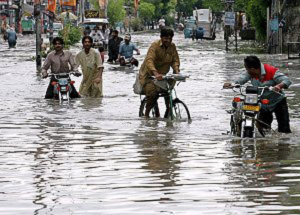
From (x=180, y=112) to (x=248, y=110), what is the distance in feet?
10.8

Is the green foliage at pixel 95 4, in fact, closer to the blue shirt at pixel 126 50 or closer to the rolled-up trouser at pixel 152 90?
the blue shirt at pixel 126 50

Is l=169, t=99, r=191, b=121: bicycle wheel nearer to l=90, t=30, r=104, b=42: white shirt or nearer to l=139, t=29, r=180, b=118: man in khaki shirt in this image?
l=139, t=29, r=180, b=118: man in khaki shirt

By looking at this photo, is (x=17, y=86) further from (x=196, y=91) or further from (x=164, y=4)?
(x=164, y=4)

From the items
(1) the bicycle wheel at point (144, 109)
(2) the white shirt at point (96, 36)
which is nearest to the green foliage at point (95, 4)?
(2) the white shirt at point (96, 36)

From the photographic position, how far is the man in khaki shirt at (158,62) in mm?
16750

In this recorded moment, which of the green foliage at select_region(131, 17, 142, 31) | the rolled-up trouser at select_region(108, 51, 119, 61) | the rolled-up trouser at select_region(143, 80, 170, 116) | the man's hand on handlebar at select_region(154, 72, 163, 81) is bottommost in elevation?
the green foliage at select_region(131, 17, 142, 31)

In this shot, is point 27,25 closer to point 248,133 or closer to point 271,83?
point 271,83

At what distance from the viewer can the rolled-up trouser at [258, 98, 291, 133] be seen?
14.6 meters

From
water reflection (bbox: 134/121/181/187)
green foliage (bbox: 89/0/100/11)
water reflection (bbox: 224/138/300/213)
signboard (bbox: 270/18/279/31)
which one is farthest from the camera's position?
green foliage (bbox: 89/0/100/11)

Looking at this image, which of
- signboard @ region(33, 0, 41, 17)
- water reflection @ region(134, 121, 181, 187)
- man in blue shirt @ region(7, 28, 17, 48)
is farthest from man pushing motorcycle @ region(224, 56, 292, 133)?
man in blue shirt @ region(7, 28, 17, 48)

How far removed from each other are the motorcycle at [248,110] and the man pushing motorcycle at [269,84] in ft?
0.42

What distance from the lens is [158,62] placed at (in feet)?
56.1

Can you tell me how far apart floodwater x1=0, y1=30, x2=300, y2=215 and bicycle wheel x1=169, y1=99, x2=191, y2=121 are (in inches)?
8.7

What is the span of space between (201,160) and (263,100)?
81.1 inches
